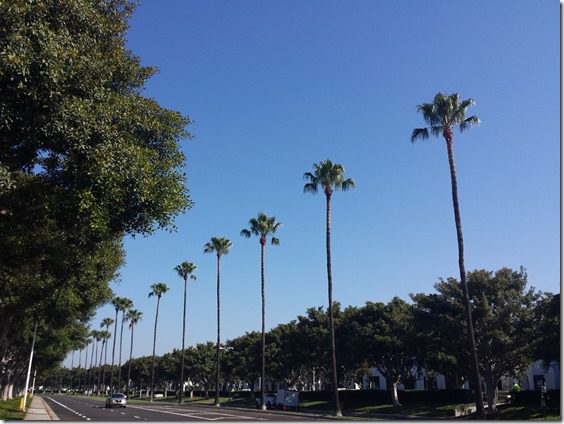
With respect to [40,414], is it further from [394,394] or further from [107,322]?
[107,322]

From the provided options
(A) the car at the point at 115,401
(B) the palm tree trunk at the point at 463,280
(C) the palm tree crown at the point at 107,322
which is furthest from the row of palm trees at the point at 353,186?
(C) the palm tree crown at the point at 107,322

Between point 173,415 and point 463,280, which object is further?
point 173,415

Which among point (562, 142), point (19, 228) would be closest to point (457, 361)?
point (562, 142)

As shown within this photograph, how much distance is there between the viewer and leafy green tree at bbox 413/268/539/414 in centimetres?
3769

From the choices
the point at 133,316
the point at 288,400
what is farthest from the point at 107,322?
the point at 288,400

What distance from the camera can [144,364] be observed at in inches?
5689

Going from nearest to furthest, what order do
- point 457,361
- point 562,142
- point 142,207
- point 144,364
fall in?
point 562,142 → point 142,207 → point 457,361 → point 144,364

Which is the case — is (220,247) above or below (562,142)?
above

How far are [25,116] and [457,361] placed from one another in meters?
36.8

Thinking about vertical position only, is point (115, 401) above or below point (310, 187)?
below

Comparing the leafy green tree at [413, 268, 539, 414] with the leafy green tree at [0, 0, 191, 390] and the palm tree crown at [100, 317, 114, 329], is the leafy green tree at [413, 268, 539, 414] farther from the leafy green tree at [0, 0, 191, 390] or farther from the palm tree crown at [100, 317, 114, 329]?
the palm tree crown at [100, 317, 114, 329]

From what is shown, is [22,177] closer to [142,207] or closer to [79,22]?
[142,207]

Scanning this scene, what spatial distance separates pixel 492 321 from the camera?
124 feet

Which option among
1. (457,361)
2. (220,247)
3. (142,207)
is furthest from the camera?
(220,247)
